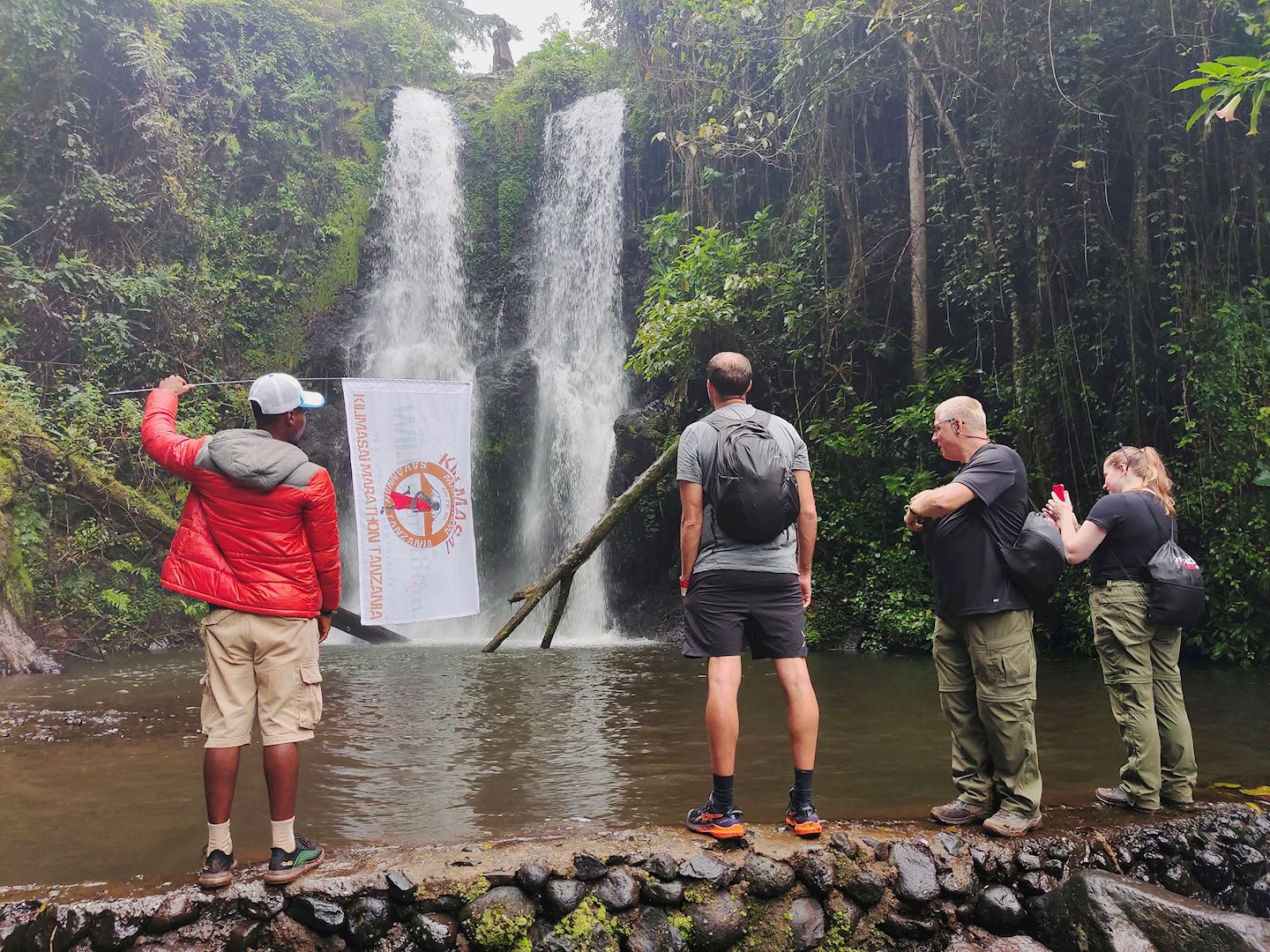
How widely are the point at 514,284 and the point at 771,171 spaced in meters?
5.38

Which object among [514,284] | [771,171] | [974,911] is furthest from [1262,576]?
[514,284]

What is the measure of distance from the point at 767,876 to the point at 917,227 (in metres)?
8.36

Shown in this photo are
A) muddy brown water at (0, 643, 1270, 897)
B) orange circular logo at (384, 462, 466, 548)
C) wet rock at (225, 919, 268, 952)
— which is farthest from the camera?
orange circular logo at (384, 462, 466, 548)

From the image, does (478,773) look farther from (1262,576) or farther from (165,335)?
(165,335)

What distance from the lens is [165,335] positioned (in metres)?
13.6

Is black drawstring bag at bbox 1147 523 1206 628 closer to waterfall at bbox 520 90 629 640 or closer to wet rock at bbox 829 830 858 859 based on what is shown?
wet rock at bbox 829 830 858 859

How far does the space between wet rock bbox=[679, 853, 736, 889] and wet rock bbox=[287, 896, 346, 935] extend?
44.1 inches

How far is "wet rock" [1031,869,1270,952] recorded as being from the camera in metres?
2.59

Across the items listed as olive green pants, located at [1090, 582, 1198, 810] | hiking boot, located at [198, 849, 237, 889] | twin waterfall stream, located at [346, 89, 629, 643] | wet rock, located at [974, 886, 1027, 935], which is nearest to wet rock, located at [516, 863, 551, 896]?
hiking boot, located at [198, 849, 237, 889]

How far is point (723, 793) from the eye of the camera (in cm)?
314

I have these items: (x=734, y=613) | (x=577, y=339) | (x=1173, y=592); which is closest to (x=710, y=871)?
(x=734, y=613)

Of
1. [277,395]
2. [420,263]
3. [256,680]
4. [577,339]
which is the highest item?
[420,263]

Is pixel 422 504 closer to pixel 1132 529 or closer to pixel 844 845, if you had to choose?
pixel 844 845

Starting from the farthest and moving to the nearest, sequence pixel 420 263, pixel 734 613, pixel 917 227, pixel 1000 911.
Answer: pixel 420 263, pixel 917 227, pixel 734 613, pixel 1000 911
